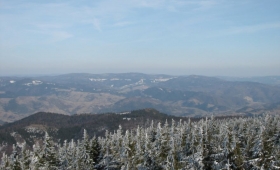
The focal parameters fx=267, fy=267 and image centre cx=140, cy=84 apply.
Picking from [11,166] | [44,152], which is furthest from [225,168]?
[11,166]

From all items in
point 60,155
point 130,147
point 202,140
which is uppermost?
point 202,140

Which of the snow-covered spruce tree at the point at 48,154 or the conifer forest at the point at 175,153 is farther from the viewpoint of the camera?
the snow-covered spruce tree at the point at 48,154

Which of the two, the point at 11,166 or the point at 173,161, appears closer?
the point at 173,161

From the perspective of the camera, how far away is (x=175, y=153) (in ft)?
108

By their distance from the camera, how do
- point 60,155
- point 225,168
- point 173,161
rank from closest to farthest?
point 225,168 → point 173,161 → point 60,155

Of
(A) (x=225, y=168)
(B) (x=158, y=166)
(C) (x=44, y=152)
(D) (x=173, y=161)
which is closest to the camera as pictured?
(A) (x=225, y=168)

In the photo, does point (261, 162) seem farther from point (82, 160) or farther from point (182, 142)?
point (82, 160)

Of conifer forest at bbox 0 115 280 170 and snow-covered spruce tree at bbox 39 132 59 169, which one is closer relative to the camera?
conifer forest at bbox 0 115 280 170

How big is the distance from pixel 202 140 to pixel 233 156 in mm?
4100

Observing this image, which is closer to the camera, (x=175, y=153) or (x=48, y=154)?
(x=175, y=153)

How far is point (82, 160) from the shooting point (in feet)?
143

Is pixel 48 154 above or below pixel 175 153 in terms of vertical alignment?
below

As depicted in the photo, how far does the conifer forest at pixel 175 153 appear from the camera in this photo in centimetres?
3033

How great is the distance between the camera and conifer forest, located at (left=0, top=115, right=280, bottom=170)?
99.5ft
